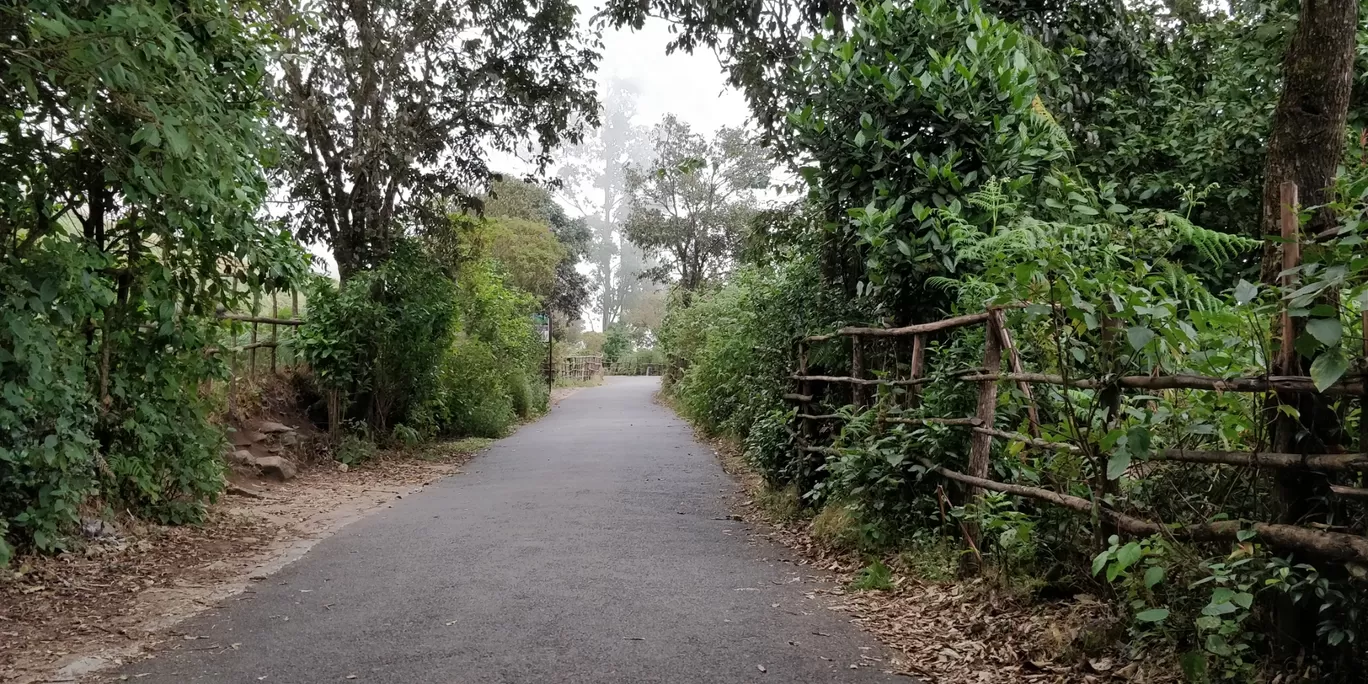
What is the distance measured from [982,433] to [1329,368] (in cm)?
262

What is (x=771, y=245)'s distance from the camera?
11.0 meters

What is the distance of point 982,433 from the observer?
5.24m

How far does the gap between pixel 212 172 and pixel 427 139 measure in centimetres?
879

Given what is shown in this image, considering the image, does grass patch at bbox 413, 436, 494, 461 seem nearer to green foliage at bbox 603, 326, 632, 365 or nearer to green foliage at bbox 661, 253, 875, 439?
green foliage at bbox 661, 253, 875, 439

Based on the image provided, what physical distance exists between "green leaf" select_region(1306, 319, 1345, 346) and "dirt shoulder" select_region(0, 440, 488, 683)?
17.1ft

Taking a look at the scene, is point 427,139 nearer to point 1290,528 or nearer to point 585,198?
point 1290,528

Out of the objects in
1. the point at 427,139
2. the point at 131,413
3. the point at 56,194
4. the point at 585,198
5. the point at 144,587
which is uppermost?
the point at 585,198

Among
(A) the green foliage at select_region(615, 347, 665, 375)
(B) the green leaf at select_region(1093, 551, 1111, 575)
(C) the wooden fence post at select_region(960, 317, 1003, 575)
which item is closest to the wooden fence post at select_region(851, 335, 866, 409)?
(C) the wooden fence post at select_region(960, 317, 1003, 575)

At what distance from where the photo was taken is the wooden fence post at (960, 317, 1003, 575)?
203 inches

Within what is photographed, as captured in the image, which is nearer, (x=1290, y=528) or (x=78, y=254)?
(x=1290, y=528)

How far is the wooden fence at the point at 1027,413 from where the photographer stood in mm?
2902

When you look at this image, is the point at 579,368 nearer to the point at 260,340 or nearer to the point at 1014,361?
the point at 260,340

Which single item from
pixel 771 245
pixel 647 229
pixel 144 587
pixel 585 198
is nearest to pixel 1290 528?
pixel 144 587

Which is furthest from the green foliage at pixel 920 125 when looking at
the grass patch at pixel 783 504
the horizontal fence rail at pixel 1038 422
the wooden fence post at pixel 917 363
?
the grass patch at pixel 783 504
